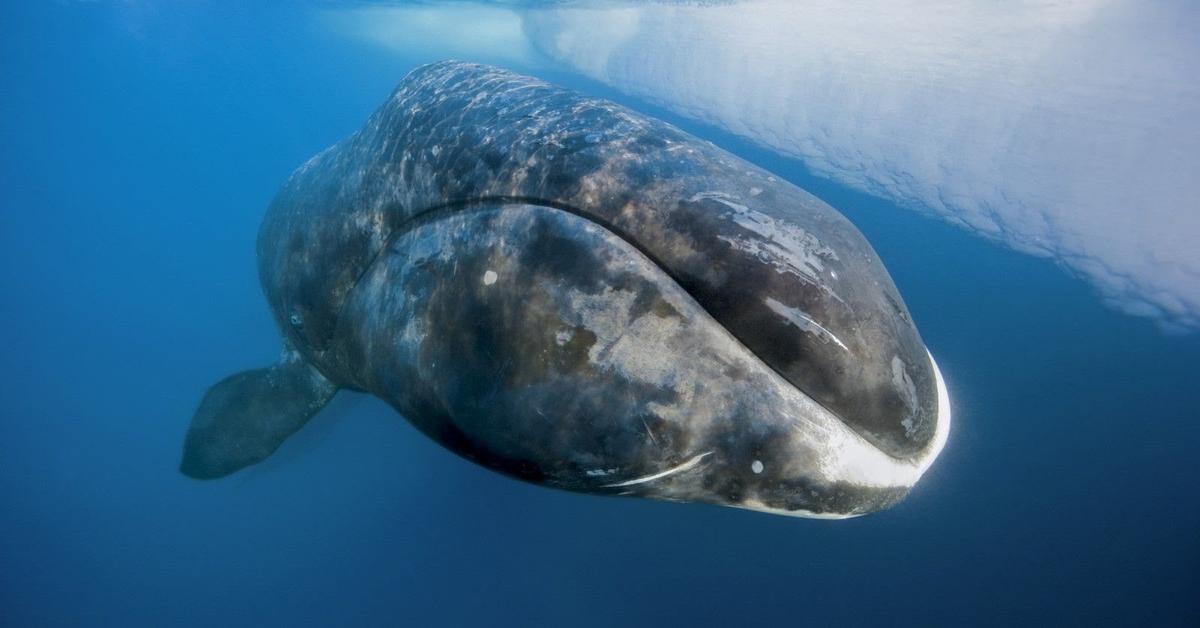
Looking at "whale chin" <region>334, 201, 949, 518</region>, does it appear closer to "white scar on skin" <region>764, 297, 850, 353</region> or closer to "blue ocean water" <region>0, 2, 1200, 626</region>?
"white scar on skin" <region>764, 297, 850, 353</region>

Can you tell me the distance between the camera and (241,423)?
8266 millimetres

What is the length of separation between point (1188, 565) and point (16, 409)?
5247 centimetres

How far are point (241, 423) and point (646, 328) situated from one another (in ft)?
28.0

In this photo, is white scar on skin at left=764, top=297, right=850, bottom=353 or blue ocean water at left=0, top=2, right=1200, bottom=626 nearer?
white scar on skin at left=764, top=297, right=850, bottom=353

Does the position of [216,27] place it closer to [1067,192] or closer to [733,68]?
[733,68]

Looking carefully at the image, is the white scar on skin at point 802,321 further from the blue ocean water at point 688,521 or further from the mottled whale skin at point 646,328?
the blue ocean water at point 688,521

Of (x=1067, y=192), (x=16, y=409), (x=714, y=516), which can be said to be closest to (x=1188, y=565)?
(x=714, y=516)

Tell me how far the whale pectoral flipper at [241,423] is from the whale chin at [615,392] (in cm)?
609

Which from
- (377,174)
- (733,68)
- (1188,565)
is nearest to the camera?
(377,174)

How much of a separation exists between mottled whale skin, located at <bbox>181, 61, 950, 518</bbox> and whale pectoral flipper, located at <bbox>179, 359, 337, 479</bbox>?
543cm

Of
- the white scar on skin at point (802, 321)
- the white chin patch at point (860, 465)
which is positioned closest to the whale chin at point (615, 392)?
the white chin patch at point (860, 465)

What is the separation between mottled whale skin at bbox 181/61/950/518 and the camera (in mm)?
2164

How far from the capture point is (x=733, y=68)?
3859 centimetres

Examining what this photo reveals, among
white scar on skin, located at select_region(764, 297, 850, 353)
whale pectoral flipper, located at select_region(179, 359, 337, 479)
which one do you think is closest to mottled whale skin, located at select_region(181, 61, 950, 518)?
white scar on skin, located at select_region(764, 297, 850, 353)
